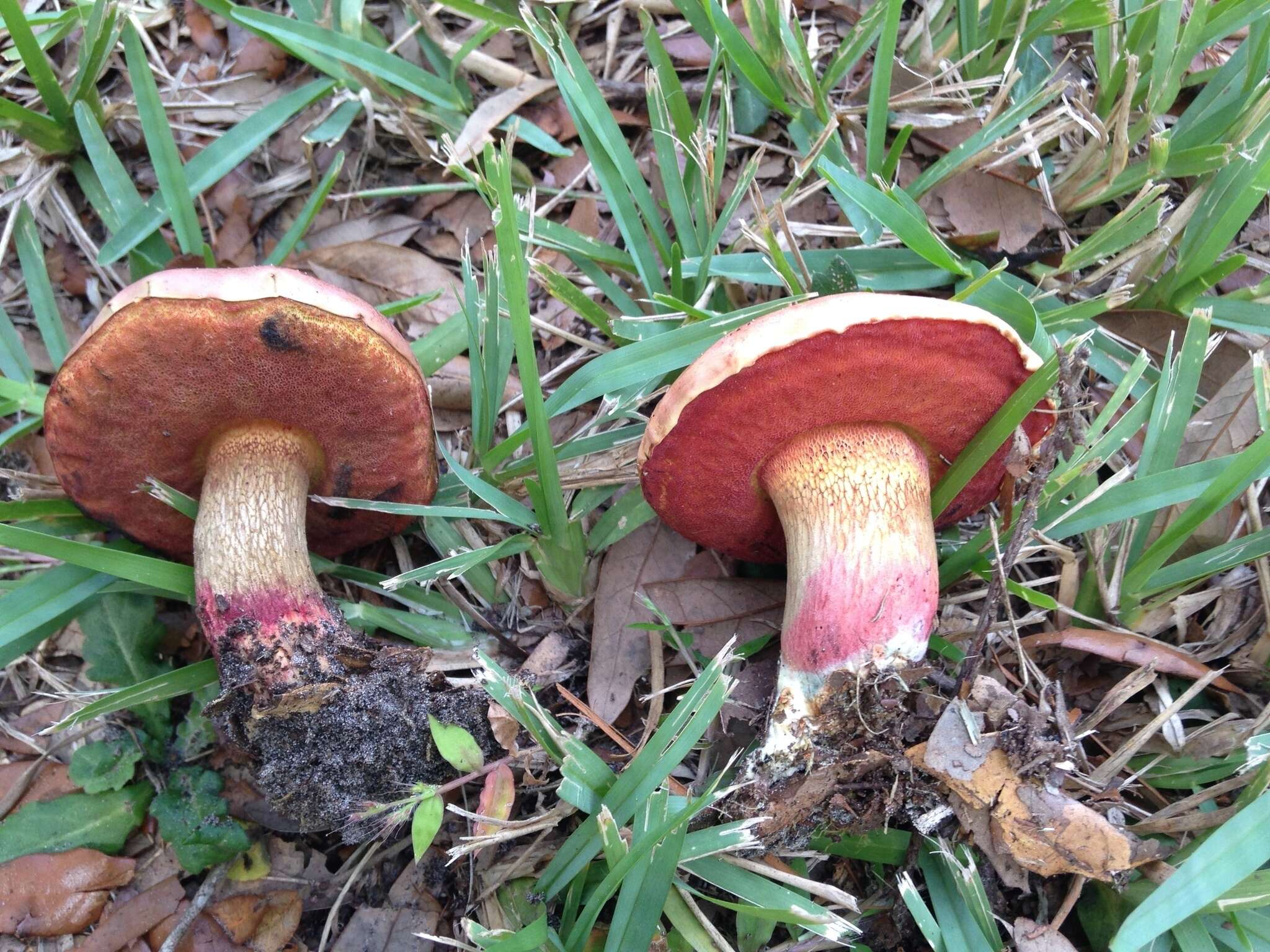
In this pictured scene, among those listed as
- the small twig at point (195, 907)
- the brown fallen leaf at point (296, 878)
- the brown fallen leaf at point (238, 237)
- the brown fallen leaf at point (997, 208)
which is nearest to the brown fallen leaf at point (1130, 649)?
the brown fallen leaf at point (997, 208)

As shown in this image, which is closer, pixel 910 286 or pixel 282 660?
pixel 282 660

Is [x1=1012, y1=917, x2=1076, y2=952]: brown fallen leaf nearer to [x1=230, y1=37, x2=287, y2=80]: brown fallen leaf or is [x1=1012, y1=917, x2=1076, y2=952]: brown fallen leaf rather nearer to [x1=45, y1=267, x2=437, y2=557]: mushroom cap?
[x1=45, y1=267, x2=437, y2=557]: mushroom cap

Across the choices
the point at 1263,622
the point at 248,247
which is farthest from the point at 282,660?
the point at 1263,622

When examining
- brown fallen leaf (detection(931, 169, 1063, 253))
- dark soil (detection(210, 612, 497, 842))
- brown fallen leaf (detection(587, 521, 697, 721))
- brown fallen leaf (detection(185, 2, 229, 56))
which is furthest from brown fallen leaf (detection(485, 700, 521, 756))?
brown fallen leaf (detection(185, 2, 229, 56))

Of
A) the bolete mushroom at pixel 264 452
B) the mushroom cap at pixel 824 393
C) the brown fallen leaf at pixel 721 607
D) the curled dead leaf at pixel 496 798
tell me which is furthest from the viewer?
the brown fallen leaf at pixel 721 607

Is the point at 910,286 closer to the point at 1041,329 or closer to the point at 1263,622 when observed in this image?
the point at 1041,329

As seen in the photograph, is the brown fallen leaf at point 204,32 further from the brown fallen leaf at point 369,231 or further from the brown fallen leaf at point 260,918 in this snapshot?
the brown fallen leaf at point 260,918
